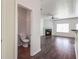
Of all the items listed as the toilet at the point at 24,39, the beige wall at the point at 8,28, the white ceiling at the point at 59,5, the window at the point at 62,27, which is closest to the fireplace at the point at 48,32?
the window at the point at 62,27

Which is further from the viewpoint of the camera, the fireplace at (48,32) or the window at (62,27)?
the fireplace at (48,32)

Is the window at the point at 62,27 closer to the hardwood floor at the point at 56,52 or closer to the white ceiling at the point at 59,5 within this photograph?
the white ceiling at the point at 59,5

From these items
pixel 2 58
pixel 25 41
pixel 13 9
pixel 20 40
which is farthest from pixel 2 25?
pixel 20 40

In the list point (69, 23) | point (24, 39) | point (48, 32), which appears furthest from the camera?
point (48, 32)

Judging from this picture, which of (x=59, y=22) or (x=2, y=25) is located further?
(x=59, y=22)

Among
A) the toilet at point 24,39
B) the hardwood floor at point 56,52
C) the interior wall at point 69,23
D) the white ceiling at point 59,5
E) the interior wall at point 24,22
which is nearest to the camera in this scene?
the hardwood floor at point 56,52

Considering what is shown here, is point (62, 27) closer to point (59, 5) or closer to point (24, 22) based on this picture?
point (59, 5)

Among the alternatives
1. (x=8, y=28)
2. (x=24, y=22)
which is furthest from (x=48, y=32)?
(x=8, y=28)

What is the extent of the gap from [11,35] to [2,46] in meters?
0.32

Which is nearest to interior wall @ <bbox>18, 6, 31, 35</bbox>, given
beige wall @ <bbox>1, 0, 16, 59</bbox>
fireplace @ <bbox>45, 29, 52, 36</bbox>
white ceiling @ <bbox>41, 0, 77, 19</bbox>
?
white ceiling @ <bbox>41, 0, 77, 19</bbox>

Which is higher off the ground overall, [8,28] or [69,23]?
[69,23]

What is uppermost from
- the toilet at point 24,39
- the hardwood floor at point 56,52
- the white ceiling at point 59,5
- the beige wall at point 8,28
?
the white ceiling at point 59,5

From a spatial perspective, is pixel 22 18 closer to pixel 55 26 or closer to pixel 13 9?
pixel 13 9

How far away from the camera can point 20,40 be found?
5.42m
